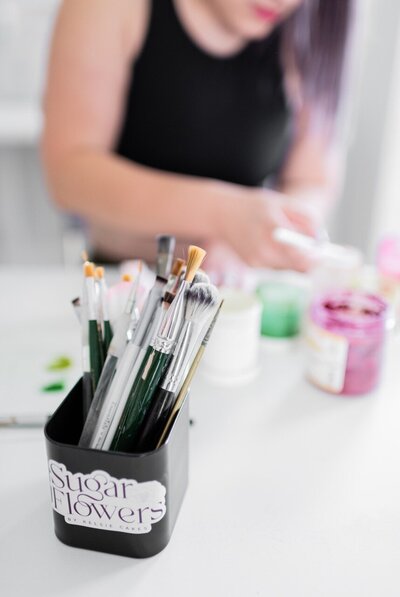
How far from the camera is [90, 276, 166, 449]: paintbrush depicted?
34 cm

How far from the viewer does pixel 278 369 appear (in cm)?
57

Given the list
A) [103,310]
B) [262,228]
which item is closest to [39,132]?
[262,228]

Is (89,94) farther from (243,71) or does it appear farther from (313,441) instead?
(313,441)

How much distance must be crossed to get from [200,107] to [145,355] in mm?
616

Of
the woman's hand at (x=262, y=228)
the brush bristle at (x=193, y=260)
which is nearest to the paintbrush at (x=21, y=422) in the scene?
the brush bristle at (x=193, y=260)

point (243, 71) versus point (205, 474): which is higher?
point (243, 71)

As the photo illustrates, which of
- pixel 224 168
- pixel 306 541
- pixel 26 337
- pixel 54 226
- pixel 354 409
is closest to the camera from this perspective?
pixel 306 541

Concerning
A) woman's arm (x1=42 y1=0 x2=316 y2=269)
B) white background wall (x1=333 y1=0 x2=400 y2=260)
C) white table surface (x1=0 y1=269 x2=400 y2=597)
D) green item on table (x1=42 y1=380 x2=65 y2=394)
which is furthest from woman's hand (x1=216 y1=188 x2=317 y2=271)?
white background wall (x1=333 y1=0 x2=400 y2=260)

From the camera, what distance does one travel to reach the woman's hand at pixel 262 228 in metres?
0.71

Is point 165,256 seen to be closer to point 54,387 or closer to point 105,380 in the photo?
point 105,380

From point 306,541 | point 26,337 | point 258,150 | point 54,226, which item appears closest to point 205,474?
point 306,541

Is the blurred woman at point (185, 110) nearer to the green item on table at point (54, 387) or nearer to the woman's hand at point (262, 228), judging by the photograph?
the woman's hand at point (262, 228)

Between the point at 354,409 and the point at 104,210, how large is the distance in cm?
53

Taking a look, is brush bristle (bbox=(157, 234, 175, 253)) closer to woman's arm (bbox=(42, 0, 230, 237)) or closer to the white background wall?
woman's arm (bbox=(42, 0, 230, 237))
